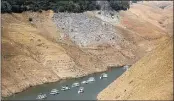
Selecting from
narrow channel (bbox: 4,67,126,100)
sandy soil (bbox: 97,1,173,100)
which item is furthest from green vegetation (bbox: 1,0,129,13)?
sandy soil (bbox: 97,1,173,100)

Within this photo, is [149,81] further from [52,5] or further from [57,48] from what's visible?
[52,5]

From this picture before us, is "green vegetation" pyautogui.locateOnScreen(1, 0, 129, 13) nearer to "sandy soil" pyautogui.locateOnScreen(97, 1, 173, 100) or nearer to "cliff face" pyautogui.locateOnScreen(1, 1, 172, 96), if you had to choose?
"cliff face" pyautogui.locateOnScreen(1, 1, 172, 96)

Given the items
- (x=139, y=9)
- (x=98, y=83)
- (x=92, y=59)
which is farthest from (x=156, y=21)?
(x=98, y=83)

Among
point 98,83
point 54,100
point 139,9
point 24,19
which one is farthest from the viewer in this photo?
point 139,9

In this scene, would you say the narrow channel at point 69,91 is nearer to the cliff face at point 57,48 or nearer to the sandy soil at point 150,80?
the cliff face at point 57,48

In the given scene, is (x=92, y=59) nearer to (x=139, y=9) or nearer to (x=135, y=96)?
(x=135, y=96)

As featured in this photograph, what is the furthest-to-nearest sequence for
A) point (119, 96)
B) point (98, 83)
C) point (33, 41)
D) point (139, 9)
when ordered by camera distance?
point (139, 9)
point (33, 41)
point (98, 83)
point (119, 96)
